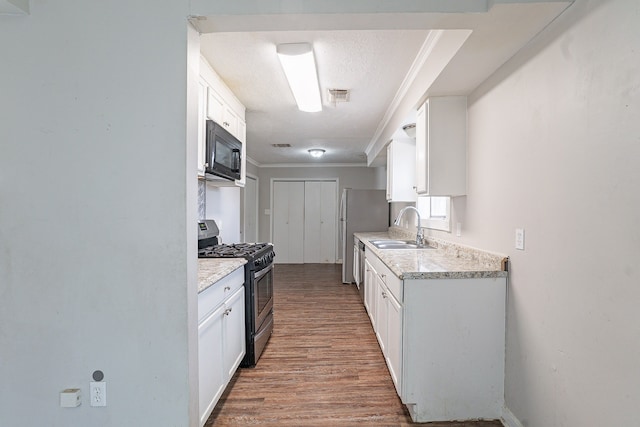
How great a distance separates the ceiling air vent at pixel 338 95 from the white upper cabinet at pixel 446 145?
81 centimetres

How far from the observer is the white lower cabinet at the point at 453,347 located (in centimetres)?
186

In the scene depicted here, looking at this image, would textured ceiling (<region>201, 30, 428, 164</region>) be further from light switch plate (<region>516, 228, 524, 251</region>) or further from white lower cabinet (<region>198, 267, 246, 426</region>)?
white lower cabinet (<region>198, 267, 246, 426</region>)

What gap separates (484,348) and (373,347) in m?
1.19

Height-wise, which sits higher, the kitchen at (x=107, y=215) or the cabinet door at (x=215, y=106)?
the cabinet door at (x=215, y=106)

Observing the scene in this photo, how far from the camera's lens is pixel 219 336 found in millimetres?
1935

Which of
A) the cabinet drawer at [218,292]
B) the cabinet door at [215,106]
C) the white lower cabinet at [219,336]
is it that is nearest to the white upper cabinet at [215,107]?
the cabinet door at [215,106]

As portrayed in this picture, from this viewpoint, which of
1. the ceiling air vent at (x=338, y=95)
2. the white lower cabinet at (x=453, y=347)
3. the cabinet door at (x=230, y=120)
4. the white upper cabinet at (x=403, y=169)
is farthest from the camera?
the white upper cabinet at (x=403, y=169)

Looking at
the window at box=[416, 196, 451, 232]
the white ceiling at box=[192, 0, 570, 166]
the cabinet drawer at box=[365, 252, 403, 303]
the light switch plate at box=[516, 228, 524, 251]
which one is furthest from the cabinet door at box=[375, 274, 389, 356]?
the white ceiling at box=[192, 0, 570, 166]

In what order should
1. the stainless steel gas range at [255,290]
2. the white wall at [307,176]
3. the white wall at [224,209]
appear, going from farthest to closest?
1. the white wall at [307,176]
2. the white wall at [224,209]
3. the stainless steel gas range at [255,290]

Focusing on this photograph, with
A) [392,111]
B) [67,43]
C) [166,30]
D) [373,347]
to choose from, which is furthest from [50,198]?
[392,111]

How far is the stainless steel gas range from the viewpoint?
8.11ft

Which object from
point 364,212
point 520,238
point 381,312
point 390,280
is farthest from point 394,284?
point 364,212

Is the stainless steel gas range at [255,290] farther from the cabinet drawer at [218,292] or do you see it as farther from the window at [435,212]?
the window at [435,212]

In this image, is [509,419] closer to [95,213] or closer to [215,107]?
[95,213]
